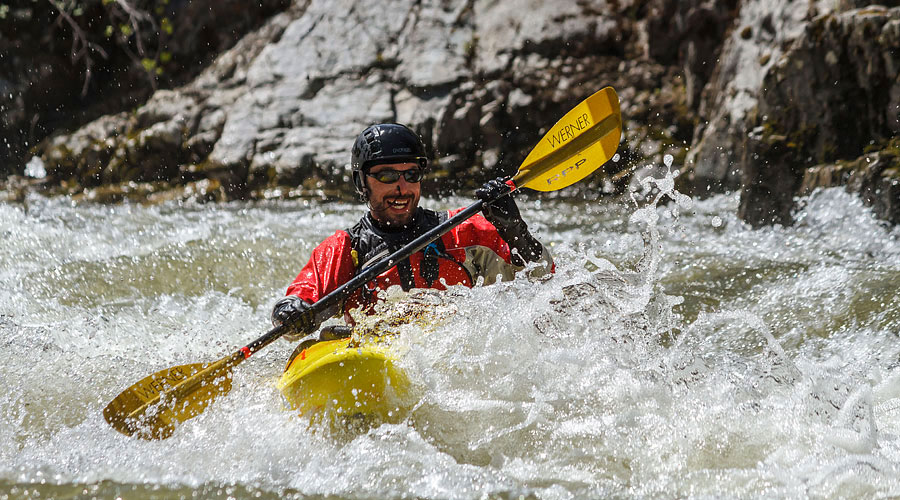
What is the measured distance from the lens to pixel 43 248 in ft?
19.9

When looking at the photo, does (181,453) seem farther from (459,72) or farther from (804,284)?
(459,72)

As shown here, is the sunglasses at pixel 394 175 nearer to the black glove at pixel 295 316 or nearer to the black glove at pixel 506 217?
the black glove at pixel 506 217

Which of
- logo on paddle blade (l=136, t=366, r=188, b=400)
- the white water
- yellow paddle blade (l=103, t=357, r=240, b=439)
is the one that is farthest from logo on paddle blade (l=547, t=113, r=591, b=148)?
logo on paddle blade (l=136, t=366, r=188, b=400)

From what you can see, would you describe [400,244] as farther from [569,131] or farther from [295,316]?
[569,131]

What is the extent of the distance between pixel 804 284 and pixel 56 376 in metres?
4.06

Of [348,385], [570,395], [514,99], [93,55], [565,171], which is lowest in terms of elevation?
[570,395]

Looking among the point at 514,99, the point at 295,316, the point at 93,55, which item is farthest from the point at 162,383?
the point at 93,55

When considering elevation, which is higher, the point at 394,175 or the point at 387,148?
the point at 387,148

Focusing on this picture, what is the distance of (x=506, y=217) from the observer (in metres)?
3.01

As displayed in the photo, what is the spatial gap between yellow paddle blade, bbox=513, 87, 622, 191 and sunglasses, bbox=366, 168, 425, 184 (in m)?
0.44

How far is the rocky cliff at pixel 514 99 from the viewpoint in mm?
4840

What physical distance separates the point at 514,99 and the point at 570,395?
16.0 ft

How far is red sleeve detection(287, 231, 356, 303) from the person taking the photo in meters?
3.15

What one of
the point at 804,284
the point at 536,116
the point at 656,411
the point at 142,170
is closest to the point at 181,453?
the point at 656,411
